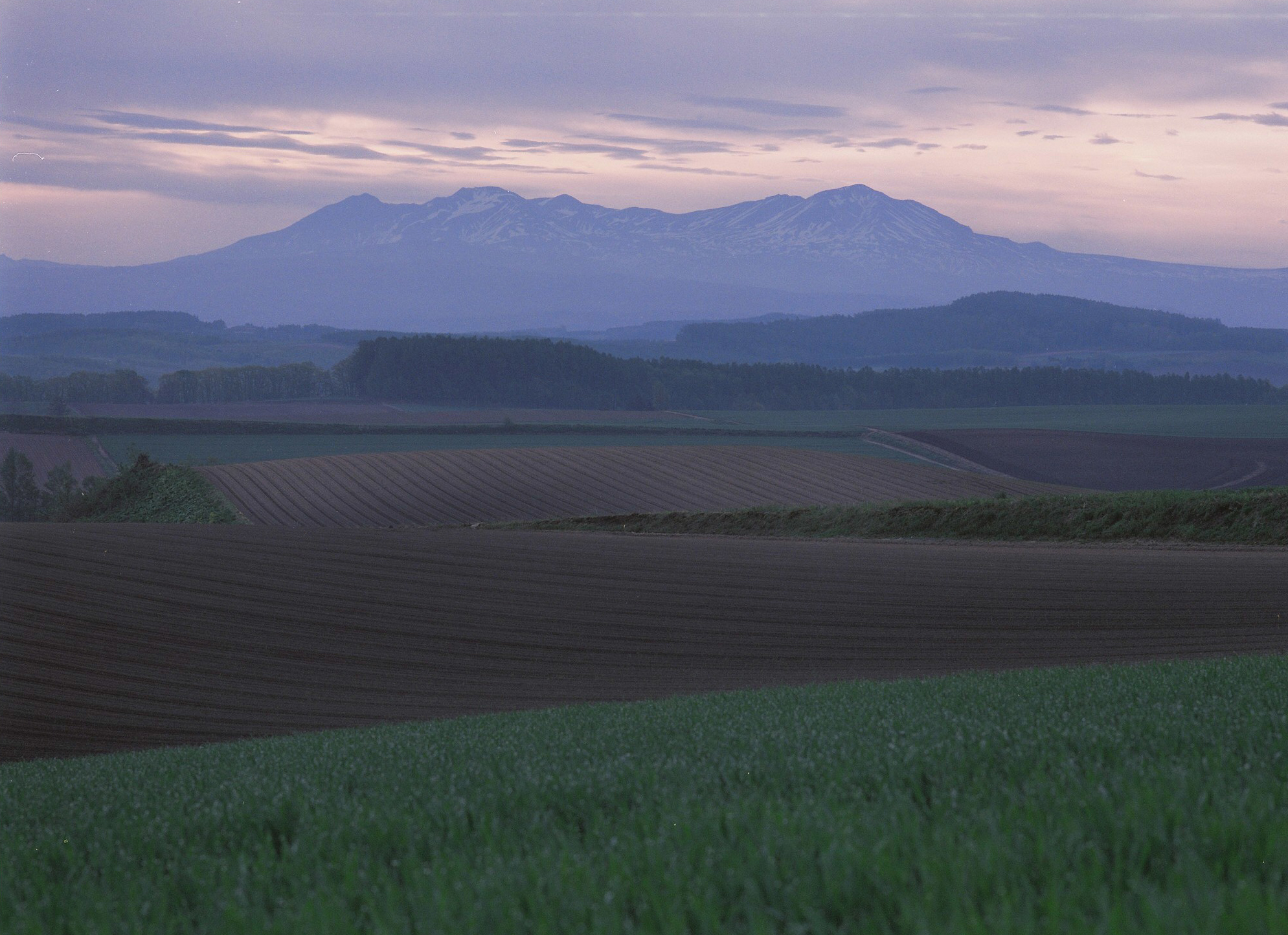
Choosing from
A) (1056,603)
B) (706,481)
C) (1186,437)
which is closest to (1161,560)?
(1056,603)

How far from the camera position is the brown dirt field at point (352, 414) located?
97000 mm

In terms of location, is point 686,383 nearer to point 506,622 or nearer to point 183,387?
point 183,387

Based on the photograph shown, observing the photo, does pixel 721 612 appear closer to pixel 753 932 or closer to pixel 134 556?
pixel 134 556

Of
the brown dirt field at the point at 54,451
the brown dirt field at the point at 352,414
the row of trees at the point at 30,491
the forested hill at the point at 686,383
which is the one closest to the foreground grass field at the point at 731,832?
the row of trees at the point at 30,491

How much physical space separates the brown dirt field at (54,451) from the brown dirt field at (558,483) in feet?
64.1

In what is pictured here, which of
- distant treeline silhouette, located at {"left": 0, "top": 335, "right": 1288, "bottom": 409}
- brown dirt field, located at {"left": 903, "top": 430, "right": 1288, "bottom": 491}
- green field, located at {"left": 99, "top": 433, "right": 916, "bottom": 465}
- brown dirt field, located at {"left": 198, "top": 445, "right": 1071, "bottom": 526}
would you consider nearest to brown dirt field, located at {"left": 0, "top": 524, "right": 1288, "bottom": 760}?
brown dirt field, located at {"left": 198, "top": 445, "right": 1071, "bottom": 526}

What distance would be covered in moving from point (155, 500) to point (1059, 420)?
86037 mm

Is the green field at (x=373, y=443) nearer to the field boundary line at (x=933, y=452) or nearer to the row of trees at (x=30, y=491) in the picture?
the field boundary line at (x=933, y=452)

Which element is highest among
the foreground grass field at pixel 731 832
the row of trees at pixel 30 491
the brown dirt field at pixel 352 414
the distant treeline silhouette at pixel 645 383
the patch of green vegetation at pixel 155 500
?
the distant treeline silhouette at pixel 645 383

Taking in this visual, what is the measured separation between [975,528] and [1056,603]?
966 cm

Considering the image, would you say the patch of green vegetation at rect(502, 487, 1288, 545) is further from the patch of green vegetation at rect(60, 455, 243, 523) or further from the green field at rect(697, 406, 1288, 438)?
the green field at rect(697, 406, 1288, 438)

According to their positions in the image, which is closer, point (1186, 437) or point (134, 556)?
point (134, 556)

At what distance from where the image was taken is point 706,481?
51812mm

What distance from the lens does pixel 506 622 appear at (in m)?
19.6
